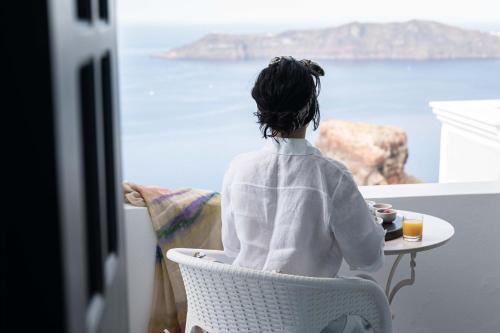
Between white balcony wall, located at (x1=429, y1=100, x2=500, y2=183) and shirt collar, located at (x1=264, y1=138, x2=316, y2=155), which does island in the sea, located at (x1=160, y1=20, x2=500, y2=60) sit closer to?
white balcony wall, located at (x1=429, y1=100, x2=500, y2=183)

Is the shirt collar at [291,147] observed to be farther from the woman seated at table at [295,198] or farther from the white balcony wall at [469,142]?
the white balcony wall at [469,142]

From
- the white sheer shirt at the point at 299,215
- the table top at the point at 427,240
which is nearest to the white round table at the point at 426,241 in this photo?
the table top at the point at 427,240

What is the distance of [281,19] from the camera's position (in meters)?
11.7

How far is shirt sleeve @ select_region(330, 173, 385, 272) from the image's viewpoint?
1.67m

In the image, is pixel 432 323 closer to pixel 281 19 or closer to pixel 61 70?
pixel 61 70

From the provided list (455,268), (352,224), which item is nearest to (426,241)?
(352,224)

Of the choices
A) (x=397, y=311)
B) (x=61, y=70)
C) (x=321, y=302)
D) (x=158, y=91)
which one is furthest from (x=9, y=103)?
(x=158, y=91)

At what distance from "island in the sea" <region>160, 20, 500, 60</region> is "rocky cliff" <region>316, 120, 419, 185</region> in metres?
1.54

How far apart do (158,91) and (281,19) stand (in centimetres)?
222

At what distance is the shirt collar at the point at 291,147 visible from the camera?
5.71 ft

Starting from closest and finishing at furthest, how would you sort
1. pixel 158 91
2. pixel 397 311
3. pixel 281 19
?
pixel 397 311, pixel 158 91, pixel 281 19

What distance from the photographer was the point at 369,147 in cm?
966

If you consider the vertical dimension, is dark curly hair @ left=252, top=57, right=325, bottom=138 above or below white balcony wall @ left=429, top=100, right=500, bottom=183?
above

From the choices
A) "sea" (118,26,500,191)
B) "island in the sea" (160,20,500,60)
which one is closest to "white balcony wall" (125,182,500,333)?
"sea" (118,26,500,191)
